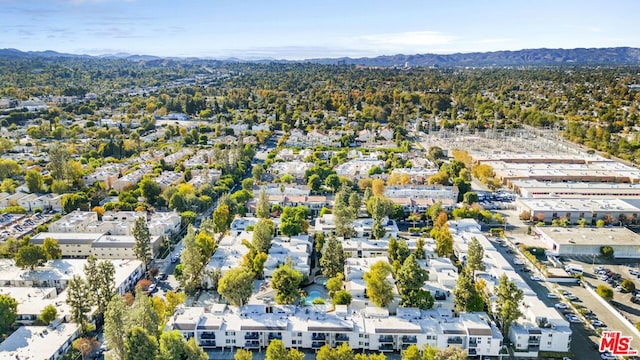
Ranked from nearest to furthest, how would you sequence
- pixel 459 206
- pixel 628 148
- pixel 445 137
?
pixel 459 206
pixel 628 148
pixel 445 137

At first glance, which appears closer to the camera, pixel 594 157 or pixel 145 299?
pixel 145 299

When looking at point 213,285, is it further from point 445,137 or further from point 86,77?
point 86,77

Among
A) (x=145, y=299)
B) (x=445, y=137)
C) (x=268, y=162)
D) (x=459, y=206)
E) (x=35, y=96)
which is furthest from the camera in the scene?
(x=35, y=96)

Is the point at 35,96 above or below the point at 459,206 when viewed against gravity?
above

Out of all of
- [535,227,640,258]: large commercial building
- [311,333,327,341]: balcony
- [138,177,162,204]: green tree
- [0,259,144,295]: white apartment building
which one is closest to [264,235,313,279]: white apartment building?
[311,333,327,341]: balcony

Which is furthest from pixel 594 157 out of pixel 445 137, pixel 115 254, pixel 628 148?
pixel 115 254

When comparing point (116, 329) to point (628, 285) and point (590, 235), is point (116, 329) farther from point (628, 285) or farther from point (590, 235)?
point (590, 235)

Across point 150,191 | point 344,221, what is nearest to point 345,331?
point 344,221

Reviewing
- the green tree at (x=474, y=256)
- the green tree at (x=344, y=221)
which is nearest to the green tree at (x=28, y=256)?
the green tree at (x=344, y=221)
